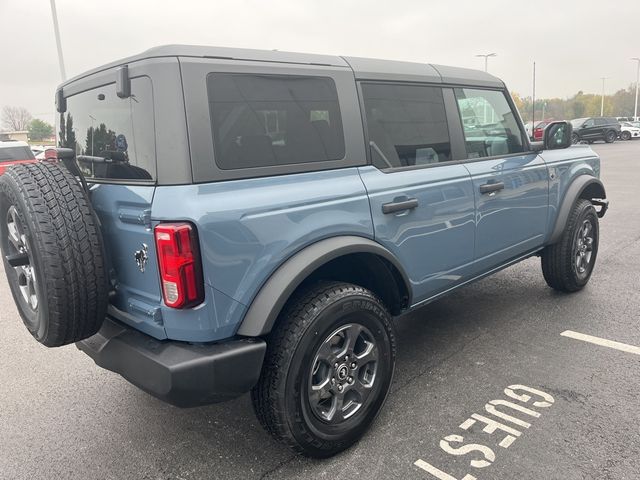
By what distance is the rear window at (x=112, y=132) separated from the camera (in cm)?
216

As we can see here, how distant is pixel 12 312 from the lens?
496 cm

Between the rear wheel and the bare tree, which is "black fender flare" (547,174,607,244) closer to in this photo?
the rear wheel

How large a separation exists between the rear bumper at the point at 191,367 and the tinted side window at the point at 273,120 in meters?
0.78

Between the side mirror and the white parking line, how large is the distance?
145 cm

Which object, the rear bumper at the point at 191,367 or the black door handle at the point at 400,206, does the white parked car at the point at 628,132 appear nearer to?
the black door handle at the point at 400,206

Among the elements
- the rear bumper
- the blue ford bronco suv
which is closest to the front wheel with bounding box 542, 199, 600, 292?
the blue ford bronco suv

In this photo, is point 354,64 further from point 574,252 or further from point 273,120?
point 574,252

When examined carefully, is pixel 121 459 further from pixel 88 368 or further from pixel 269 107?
pixel 269 107

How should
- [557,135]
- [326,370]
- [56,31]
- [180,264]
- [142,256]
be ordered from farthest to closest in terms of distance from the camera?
[56,31], [557,135], [326,370], [142,256], [180,264]

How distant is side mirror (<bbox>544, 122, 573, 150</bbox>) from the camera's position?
3992mm

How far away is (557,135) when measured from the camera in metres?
4.05

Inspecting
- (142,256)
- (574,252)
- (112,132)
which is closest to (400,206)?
(142,256)

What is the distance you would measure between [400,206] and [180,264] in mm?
1266

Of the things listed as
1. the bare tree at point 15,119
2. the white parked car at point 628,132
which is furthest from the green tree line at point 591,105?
the bare tree at point 15,119
